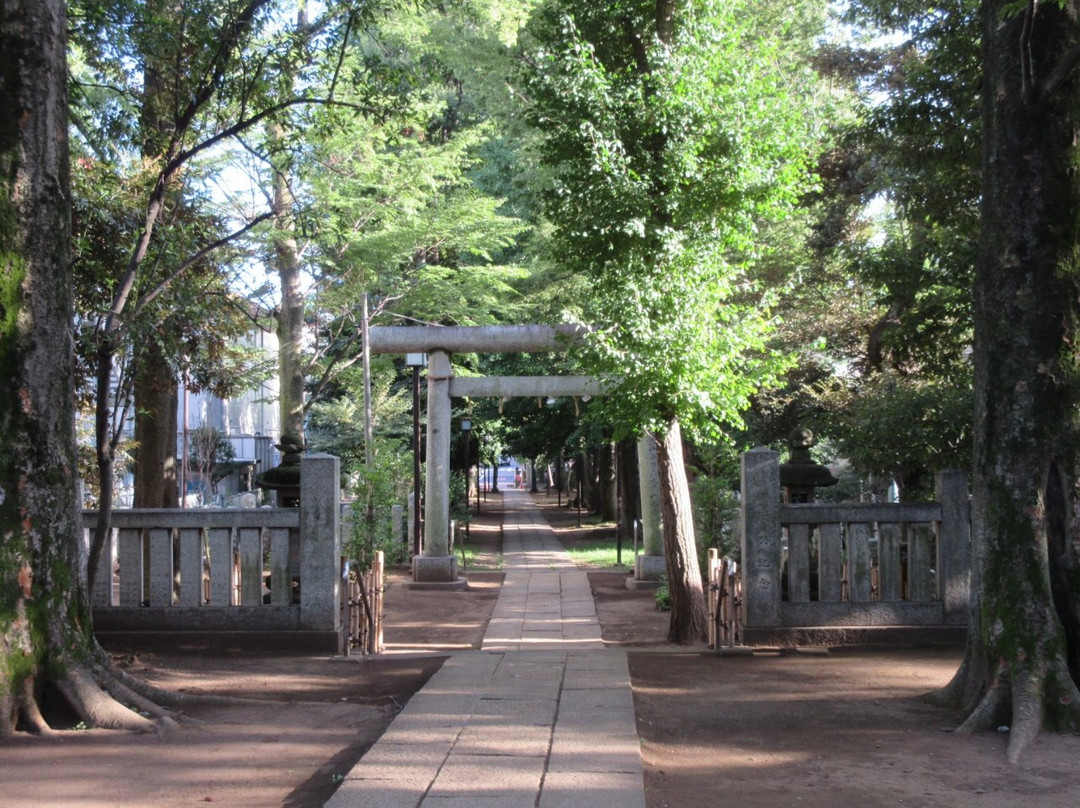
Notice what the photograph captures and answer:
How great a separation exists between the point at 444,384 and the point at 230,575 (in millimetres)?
9246

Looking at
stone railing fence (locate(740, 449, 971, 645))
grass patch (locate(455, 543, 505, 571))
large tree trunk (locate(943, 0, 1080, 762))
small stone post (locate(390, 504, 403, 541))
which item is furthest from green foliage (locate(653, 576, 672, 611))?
large tree trunk (locate(943, 0, 1080, 762))

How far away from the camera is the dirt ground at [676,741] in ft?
17.4

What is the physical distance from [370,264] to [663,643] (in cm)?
1490

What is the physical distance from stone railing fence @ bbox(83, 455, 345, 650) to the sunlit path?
5.41ft

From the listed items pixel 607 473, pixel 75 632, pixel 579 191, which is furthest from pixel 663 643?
pixel 607 473

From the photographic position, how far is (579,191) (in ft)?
36.0

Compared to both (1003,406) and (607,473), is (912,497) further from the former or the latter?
(607,473)

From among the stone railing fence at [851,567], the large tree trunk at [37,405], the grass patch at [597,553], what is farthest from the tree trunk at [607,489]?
the large tree trunk at [37,405]

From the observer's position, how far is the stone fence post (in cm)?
1003

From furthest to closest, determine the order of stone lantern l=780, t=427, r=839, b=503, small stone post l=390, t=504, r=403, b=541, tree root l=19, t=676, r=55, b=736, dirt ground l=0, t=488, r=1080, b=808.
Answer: small stone post l=390, t=504, r=403, b=541 → stone lantern l=780, t=427, r=839, b=503 → tree root l=19, t=676, r=55, b=736 → dirt ground l=0, t=488, r=1080, b=808

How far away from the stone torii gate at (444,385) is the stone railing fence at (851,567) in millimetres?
8098

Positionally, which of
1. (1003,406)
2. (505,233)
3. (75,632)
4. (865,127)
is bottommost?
(75,632)

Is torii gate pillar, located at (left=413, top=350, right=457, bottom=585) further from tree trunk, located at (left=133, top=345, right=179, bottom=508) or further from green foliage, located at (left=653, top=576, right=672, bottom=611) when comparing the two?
tree trunk, located at (left=133, top=345, right=179, bottom=508)

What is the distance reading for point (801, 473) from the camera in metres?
12.0
